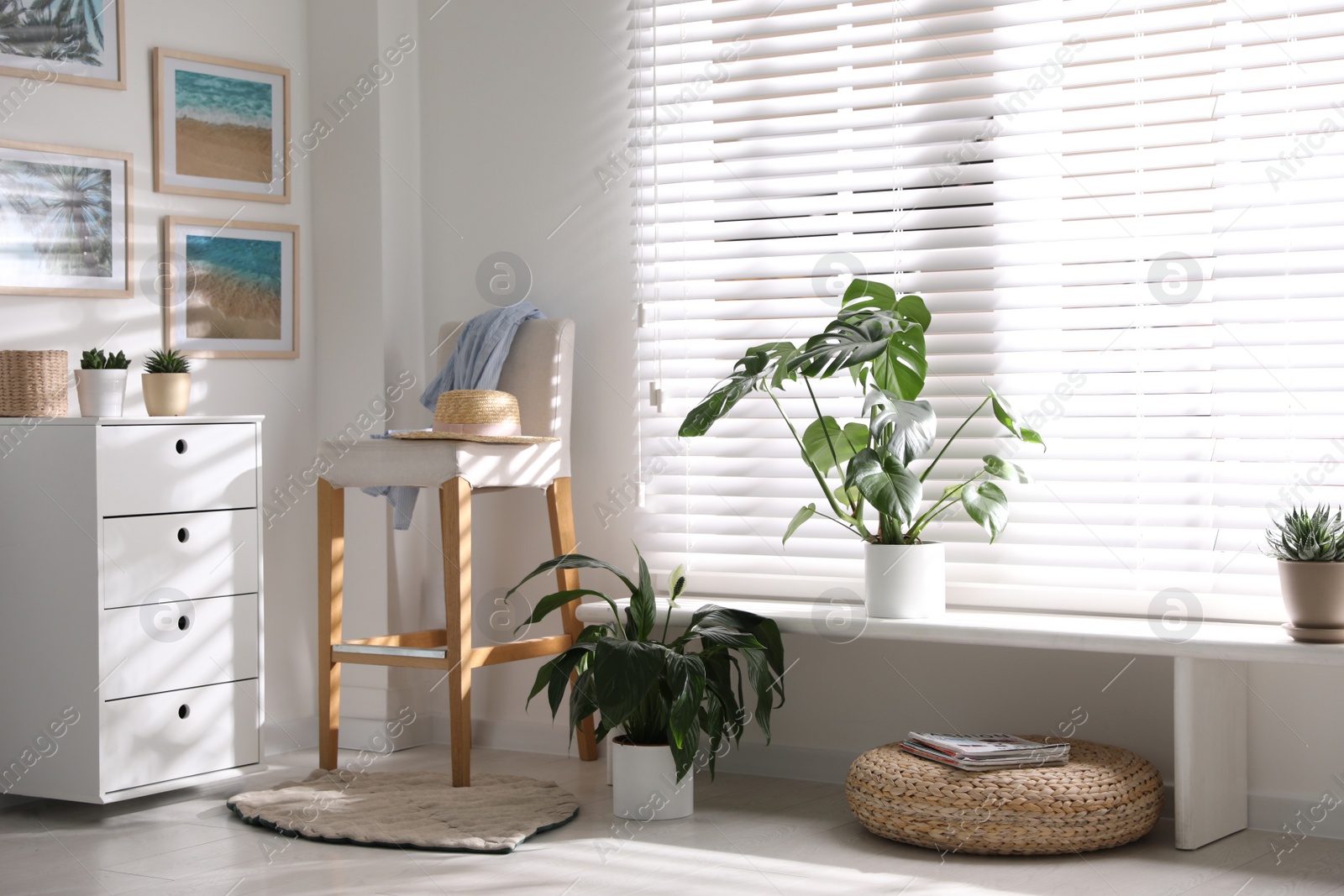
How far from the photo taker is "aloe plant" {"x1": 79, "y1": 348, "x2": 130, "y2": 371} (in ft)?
9.46

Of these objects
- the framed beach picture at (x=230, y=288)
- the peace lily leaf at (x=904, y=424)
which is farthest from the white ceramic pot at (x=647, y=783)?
the framed beach picture at (x=230, y=288)

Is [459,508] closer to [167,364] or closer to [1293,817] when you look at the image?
[167,364]

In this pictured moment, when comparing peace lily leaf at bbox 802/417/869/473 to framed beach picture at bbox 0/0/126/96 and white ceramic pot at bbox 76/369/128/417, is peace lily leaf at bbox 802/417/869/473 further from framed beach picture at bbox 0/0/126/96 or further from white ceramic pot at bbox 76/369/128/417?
framed beach picture at bbox 0/0/126/96

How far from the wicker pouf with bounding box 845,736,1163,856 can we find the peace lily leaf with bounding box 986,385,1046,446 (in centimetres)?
65

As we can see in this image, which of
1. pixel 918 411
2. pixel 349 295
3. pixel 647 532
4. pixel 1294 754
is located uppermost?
pixel 349 295

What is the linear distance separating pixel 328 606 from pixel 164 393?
632 millimetres

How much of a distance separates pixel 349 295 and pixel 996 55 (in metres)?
1.78

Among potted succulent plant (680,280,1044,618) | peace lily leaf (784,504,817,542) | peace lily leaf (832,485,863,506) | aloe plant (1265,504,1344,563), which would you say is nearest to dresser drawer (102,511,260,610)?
potted succulent plant (680,280,1044,618)

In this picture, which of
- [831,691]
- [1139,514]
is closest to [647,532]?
[831,691]

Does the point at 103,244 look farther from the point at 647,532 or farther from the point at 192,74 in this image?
the point at 647,532

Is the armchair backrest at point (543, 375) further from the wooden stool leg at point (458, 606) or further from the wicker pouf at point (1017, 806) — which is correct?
the wicker pouf at point (1017, 806)

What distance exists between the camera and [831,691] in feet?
10.2

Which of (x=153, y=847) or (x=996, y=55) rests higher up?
(x=996, y=55)

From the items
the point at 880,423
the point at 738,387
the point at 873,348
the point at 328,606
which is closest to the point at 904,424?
the point at 880,423
